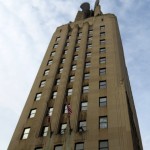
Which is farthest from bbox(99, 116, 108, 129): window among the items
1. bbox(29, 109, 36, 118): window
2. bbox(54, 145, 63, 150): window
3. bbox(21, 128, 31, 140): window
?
bbox(29, 109, 36, 118): window

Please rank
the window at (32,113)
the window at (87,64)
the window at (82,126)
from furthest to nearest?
the window at (87,64), the window at (32,113), the window at (82,126)

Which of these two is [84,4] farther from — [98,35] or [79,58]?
[79,58]

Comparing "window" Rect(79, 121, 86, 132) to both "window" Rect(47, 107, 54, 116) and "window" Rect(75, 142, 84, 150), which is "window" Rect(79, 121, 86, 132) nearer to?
"window" Rect(75, 142, 84, 150)

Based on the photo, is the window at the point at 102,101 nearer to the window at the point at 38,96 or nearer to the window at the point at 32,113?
the window at the point at 32,113

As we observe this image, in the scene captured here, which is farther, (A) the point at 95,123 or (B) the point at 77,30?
(B) the point at 77,30

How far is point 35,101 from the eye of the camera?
151 feet

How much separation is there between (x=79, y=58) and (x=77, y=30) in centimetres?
1377

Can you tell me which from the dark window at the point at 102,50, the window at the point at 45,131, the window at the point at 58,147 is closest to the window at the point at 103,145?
the window at the point at 58,147

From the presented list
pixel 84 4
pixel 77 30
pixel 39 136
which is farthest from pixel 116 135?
pixel 84 4

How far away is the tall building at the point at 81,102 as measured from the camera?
35438 millimetres

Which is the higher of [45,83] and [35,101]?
[45,83]

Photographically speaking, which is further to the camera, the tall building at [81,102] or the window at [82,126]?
the window at [82,126]

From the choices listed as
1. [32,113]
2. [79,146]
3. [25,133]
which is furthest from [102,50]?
[79,146]

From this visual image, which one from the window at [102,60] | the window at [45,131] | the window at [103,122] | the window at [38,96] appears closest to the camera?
the window at [103,122]
